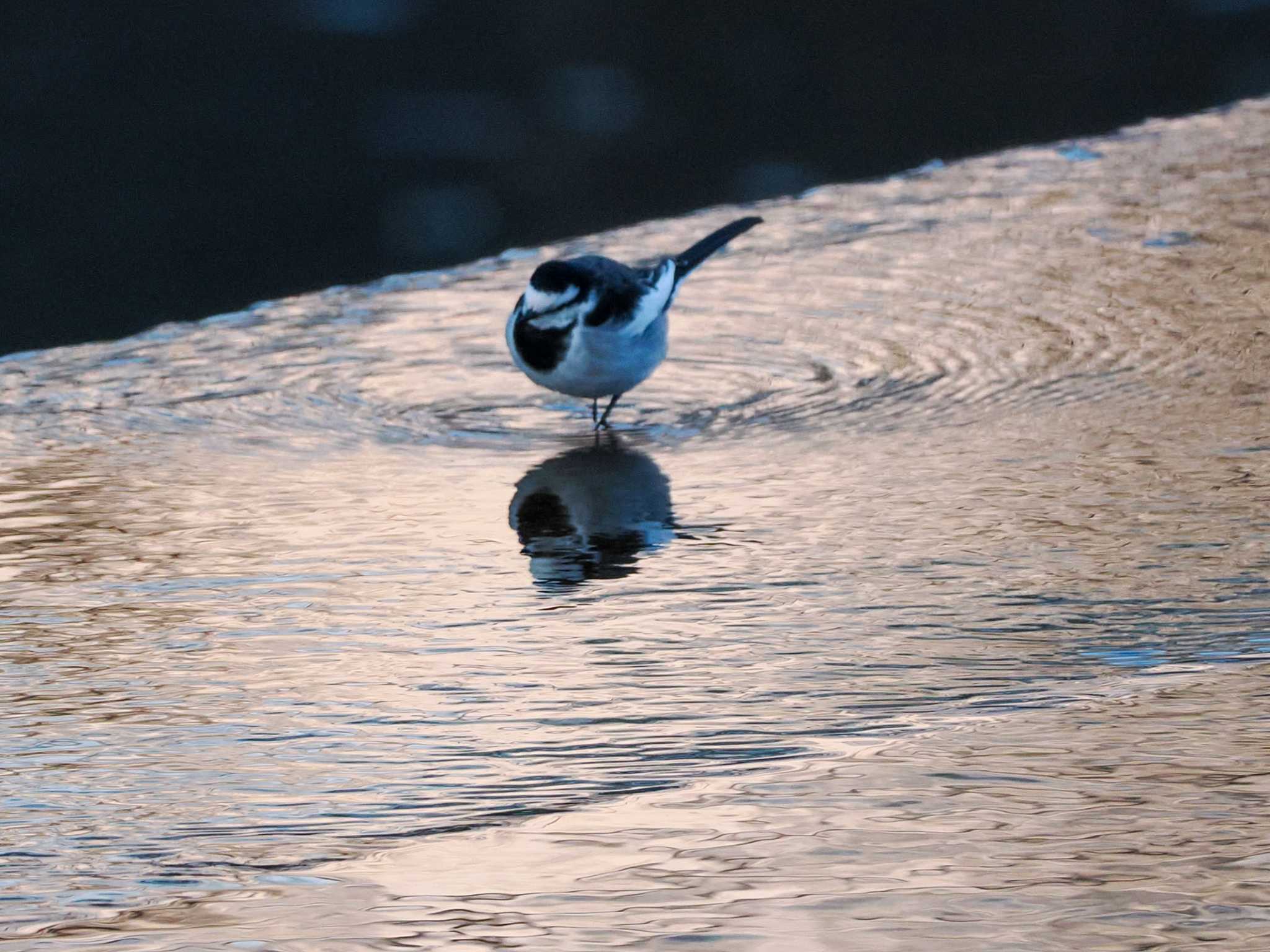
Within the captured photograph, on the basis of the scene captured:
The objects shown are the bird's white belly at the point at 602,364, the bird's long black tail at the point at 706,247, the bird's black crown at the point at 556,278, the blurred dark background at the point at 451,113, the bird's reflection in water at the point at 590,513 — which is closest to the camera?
the bird's reflection in water at the point at 590,513

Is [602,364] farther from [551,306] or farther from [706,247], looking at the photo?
[706,247]

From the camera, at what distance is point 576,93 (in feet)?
30.1

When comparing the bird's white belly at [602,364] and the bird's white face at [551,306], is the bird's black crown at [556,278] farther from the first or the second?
the bird's white belly at [602,364]

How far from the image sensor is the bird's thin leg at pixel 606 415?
4.00 meters

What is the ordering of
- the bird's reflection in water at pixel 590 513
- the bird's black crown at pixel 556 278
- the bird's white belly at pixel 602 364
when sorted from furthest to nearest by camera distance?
the bird's black crown at pixel 556 278 → the bird's white belly at pixel 602 364 → the bird's reflection in water at pixel 590 513

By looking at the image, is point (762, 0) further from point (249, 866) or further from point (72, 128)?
point (249, 866)

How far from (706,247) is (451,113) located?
426 centimetres

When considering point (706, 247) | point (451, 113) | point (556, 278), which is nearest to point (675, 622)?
point (556, 278)

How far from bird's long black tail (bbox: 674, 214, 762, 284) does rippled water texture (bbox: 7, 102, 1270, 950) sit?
0.34 ft

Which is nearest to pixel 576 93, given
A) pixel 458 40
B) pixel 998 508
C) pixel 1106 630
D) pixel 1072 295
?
pixel 458 40

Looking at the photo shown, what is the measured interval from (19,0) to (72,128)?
0.72 meters

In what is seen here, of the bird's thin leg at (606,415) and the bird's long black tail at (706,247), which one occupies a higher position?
the bird's long black tail at (706,247)

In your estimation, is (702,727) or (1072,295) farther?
(1072,295)

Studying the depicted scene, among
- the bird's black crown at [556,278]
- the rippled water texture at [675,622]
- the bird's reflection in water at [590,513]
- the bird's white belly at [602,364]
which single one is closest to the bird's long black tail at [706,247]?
the rippled water texture at [675,622]
